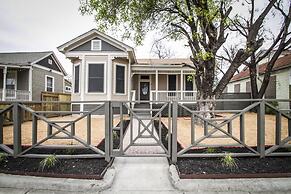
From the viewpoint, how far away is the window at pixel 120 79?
43.4 ft

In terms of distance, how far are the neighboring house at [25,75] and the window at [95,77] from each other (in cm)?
589

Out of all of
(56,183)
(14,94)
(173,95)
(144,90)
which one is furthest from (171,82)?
(56,183)

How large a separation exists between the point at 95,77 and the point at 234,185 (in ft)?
36.0

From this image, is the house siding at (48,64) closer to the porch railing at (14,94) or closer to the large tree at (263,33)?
the porch railing at (14,94)

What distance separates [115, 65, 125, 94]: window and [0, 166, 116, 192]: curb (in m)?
9.86

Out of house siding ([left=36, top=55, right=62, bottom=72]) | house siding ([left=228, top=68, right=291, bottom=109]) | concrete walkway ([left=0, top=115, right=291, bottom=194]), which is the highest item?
house siding ([left=36, top=55, right=62, bottom=72])

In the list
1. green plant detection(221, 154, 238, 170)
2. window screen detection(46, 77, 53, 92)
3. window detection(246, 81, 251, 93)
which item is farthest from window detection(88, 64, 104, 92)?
window detection(246, 81, 251, 93)

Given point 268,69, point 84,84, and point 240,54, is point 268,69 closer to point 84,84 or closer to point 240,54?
point 240,54

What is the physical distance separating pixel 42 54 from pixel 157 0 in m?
13.4

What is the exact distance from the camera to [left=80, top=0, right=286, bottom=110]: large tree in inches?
312

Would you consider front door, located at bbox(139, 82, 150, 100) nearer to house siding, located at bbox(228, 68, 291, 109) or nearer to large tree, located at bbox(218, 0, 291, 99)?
large tree, located at bbox(218, 0, 291, 99)

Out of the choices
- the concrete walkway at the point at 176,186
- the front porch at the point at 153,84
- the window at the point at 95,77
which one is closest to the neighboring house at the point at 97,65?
the window at the point at 95,77

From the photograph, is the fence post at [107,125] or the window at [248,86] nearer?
the fence post at [107,125]

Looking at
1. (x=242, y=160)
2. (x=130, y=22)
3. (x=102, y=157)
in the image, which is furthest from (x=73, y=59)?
(x=242, y=160)
